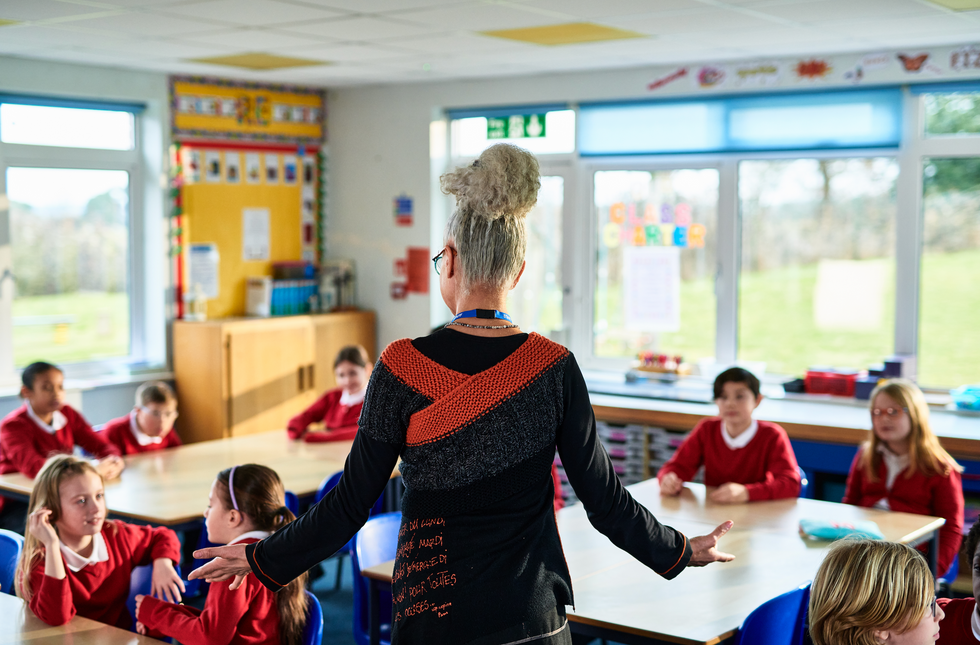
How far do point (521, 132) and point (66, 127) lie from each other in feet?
8.90

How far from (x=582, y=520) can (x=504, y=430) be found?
67.7 inches

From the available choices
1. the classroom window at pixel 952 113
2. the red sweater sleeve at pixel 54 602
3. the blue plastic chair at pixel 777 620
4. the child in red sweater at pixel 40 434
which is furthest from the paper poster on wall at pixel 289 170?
the blue plastic chair at pixel 777 620

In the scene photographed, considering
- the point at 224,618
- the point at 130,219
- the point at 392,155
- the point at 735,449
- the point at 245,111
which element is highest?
the point at 245,111

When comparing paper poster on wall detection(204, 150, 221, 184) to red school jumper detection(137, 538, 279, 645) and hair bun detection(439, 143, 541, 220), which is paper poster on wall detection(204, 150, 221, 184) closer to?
red school jumper detection(137, 538, 279, 645)

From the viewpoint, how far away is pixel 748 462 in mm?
3738

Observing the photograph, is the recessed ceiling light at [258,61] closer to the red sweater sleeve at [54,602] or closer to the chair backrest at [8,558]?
the chair backrest at [8,558]

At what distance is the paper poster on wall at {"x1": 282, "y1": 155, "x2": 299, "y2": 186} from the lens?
6.89 m

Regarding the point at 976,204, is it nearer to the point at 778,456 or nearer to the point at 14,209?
the point at 778,456

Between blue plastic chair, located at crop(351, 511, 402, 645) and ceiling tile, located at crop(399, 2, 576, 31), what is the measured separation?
2142mm

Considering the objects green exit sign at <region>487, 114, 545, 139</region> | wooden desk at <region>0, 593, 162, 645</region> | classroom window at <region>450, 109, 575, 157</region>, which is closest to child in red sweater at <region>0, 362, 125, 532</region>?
wooden desk at <region>0, 593, 162, 645</region>

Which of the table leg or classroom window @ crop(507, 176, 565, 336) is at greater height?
classroom window @ crop(507, 176, 565, 336)

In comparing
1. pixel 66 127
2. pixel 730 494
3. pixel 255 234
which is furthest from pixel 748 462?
pixel 66 127

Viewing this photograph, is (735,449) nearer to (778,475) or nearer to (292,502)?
(778,475)

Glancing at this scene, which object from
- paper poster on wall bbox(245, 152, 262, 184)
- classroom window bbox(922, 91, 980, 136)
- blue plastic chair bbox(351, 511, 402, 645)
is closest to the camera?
blue plastic chair bbox(351, 511, 402, 645)
